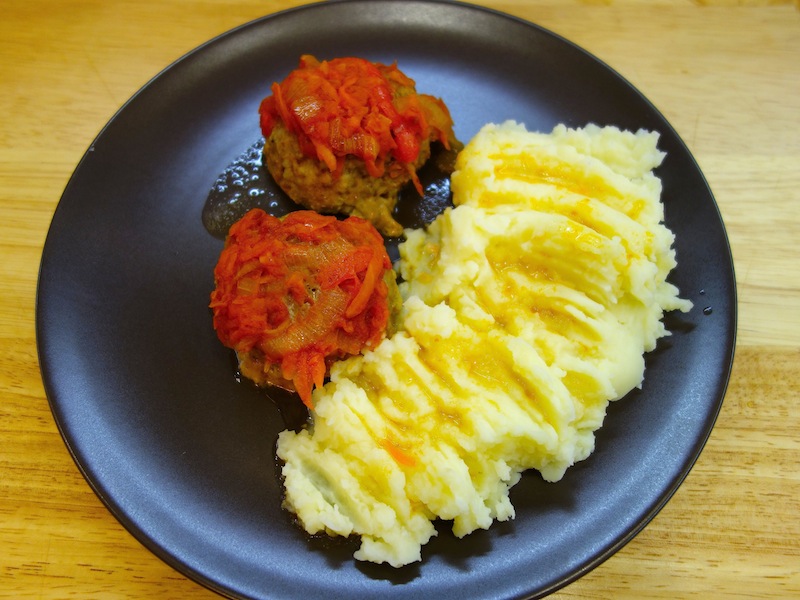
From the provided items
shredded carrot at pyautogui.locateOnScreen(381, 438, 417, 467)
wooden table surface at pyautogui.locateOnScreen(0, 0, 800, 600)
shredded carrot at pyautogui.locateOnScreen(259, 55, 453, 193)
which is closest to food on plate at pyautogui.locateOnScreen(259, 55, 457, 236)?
shredded carrot at pyautogui.locateOnScreen(259, 55, 453, 193)

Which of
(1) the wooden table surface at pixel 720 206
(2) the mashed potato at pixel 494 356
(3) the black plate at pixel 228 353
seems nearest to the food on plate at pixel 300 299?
(2) the mashed potato at pixel 494 356

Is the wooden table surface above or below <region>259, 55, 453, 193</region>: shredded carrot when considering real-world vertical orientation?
below

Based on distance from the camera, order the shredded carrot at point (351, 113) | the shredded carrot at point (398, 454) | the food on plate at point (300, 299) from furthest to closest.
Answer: the shredded carrot at point (351, 113), the food on plate at point (300, 299), the shredded carrot at point (398, 454)

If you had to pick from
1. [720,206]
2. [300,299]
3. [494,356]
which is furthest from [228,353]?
[720,206]

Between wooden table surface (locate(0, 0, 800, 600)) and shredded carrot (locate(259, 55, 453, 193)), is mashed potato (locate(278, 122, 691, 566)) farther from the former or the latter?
wooden table surface (locate(0, 0, 800, 600))

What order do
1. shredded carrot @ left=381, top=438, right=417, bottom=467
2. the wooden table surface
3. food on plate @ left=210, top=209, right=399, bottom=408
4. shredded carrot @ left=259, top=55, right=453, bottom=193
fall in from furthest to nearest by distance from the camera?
shredded carrot @ left=259, top=55, right=453, bottom=193
the wooden table surface
food on plate @ left=210, top=209, right=399, bottom=408
shredded carrot @ left=381, top=438, right=417, bottom=467

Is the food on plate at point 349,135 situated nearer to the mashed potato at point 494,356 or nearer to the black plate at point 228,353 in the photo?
the mashed potato at point 494,356
